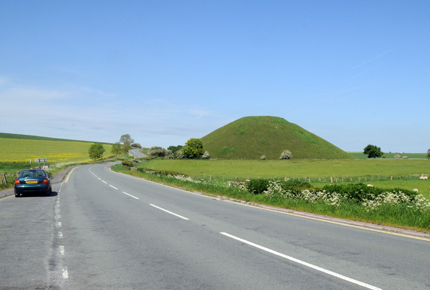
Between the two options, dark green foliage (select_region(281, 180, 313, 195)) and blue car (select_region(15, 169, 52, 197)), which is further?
blue car (select_region(15, 169, 52, 197))

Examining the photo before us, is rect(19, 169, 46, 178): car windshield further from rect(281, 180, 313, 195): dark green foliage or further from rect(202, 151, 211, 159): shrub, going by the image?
rect(202, 151, 211, 159): shrub

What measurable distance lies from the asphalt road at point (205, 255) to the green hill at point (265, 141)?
11180cm

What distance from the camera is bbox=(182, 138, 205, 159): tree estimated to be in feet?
398

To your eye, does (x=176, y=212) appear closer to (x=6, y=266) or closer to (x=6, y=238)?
(x=6, y=238)

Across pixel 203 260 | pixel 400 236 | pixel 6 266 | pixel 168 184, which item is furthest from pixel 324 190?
pixel 168 184

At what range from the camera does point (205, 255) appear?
6.65 metres

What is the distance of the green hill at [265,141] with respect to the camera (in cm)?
12356

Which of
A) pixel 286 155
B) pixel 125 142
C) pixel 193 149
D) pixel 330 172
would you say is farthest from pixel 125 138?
pixel 330 172

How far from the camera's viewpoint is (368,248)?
7.16m

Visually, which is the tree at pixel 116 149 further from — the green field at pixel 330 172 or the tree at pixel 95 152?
the green field at pixel 330 172

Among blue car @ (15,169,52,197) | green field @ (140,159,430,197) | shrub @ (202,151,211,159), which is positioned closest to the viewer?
blue car @ (15,169,52,197)

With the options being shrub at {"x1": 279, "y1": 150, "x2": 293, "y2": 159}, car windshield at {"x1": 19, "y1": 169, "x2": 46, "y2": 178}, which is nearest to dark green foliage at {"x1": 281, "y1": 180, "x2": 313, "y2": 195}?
car windshield at {"x1": 19, "y1": 169, "x2": 46, "y2": 178}

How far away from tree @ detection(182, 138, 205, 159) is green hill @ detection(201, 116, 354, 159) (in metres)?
6.15

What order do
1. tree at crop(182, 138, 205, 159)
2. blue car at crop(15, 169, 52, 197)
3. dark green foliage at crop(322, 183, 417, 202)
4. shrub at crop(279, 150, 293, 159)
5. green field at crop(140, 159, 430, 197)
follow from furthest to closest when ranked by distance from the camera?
tree at crop(182, 138, 205, 159) < shrub at crop(279, 150, 293, 159) < green field at crop(140, 159, 430, 197) < blue car at crop(15, 169, 52, 197) < dark green foliage at crop(322, 183, 417, 202)
